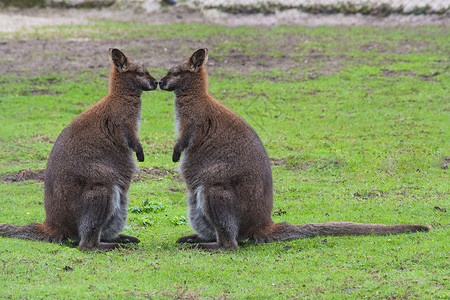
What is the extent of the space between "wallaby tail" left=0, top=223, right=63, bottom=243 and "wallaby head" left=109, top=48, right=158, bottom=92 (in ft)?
5.88

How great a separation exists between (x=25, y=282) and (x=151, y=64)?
10357 mm

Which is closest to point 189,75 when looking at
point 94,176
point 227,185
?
point 227,185

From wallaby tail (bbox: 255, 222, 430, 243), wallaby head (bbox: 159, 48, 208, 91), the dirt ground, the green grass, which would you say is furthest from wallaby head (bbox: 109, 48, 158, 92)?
the dirt ground

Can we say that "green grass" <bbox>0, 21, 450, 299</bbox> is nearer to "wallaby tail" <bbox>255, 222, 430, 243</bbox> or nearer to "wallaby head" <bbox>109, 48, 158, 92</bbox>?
"wallaby tail" <bbox>255, 222, 430, 243</bbox>

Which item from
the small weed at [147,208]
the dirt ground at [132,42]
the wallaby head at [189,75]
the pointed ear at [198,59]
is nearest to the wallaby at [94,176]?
the wallaby head at [189,75]

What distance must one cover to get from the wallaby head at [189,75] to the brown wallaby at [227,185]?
0.22 m

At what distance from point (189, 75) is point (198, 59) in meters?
0.22

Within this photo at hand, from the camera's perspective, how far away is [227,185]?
6.84 meters

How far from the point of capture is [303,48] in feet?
55.9

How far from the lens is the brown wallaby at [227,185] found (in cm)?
682

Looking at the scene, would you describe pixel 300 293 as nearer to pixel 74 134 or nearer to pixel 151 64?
pixel 74 134

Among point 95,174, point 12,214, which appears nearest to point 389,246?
point 95,174

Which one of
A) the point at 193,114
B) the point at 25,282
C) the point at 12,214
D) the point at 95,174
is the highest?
the point at 193,114

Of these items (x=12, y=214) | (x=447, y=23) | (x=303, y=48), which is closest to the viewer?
(x=12, y=214)
